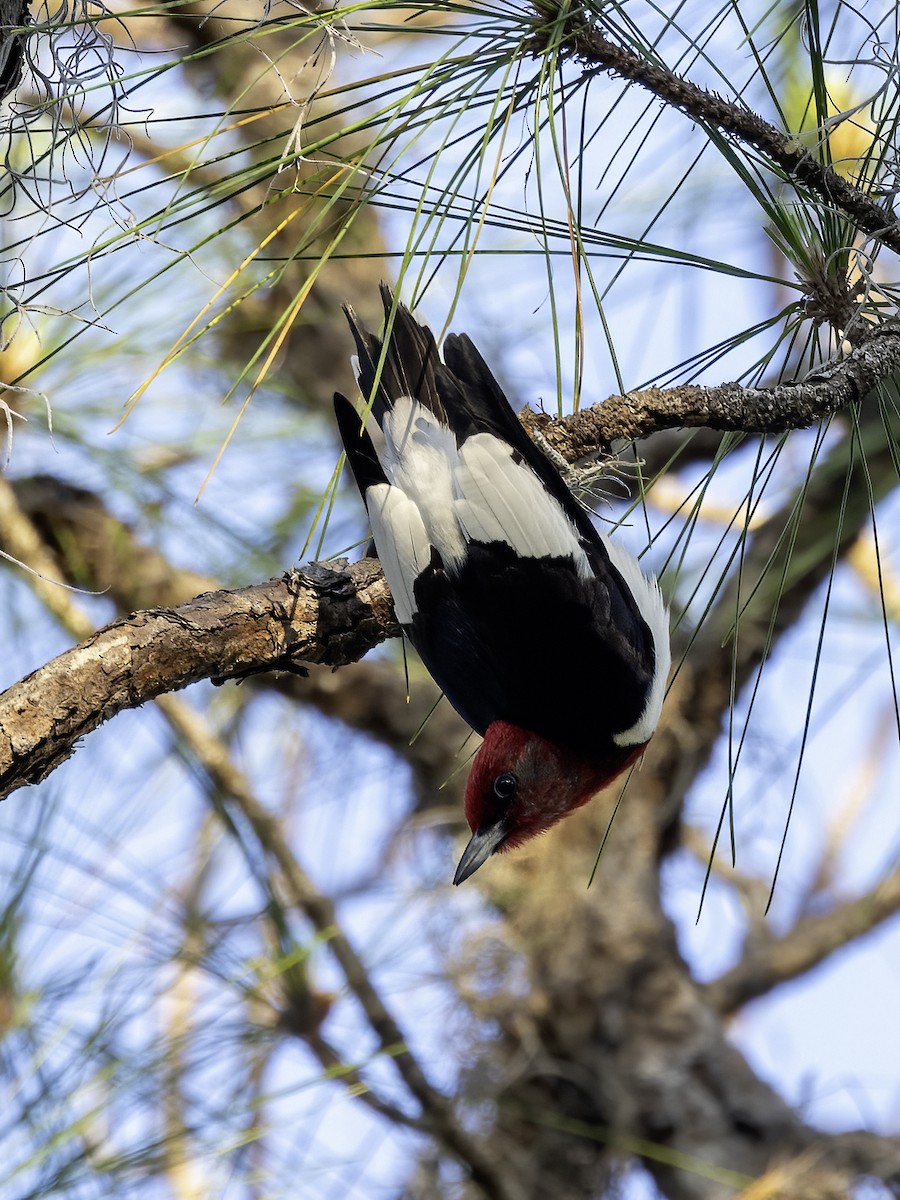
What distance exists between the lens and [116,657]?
1.03 metres

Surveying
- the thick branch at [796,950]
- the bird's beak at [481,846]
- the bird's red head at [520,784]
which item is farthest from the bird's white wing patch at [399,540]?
the thick branch at [796,950]

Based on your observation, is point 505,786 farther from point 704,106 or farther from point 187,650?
point 704,106

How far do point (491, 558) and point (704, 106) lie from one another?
0.66m

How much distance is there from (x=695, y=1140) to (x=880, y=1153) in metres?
0.38

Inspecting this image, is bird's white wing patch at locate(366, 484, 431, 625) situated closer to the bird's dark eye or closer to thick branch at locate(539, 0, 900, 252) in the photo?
the bird's dark eye

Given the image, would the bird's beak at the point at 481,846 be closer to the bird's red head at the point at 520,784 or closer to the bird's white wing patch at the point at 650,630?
the bird's red head at the point at 520,784

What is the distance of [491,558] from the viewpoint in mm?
1631

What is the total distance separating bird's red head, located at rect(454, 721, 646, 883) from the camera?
6.20 ft

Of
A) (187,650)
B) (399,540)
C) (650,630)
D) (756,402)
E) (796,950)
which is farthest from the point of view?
(796,950)

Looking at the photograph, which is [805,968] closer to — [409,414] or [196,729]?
[196,729]

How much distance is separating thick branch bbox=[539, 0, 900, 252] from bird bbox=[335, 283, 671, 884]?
0.43m

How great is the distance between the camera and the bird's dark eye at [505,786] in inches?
74.6

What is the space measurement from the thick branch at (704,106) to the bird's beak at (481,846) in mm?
1155

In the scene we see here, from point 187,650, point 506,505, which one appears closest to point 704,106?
point 506,505
